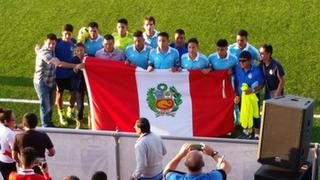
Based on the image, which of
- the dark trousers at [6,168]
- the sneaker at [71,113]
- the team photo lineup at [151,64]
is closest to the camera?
the dark trousers at [6,168]

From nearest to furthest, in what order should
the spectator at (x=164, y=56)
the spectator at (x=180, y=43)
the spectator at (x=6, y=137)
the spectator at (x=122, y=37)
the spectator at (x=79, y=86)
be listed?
the spectator at (x=6, y=137)
the spectator at (x=164, y=56)
the spectator at (x=79, y=86)
the spectator at (x=180, y=43)
the spectator at (x=122, y=37)

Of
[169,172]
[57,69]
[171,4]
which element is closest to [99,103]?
[57,69]

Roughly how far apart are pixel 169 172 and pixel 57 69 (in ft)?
15.8

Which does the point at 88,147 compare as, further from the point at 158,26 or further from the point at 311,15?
the point at 311,15

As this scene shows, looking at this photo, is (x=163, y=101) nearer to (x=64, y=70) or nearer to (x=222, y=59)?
(x=222, y=59)

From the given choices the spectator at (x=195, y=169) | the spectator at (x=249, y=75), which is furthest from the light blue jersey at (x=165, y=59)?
the spectator at (x=195, y=169)

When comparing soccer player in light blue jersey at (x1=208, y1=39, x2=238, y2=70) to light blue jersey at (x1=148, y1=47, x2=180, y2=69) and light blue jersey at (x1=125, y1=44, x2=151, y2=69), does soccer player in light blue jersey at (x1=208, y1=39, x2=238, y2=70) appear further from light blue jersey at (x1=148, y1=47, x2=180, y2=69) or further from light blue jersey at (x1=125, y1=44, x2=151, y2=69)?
light blue jersey at (x1=125, y1=44, x2=151, y2=69)

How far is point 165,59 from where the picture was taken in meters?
10.9

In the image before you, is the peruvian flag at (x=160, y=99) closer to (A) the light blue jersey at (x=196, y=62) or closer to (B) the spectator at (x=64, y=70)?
(A) the light blue jersey at (x=196, y=62)

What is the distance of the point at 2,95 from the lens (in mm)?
12625

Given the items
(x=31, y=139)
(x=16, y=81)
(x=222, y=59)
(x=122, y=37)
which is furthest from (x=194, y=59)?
(x=16, y=81)

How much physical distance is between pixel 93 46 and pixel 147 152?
3841 millimetres

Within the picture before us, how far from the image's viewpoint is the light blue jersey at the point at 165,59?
1086 centimetres

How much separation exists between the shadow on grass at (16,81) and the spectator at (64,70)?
1398mm
